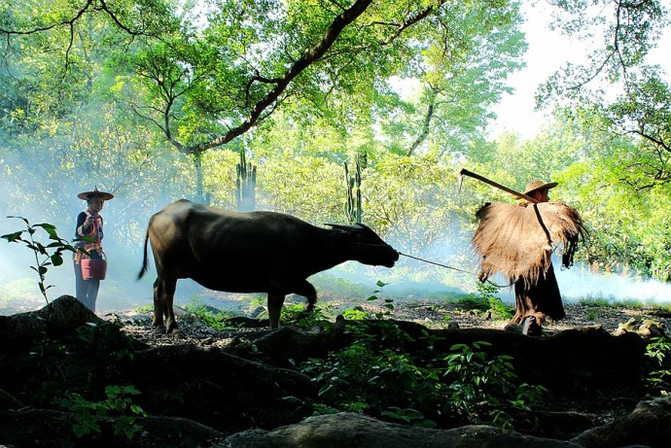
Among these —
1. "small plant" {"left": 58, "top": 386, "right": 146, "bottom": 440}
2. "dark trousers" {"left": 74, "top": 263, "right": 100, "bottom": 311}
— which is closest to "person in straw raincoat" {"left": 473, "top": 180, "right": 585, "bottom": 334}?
"small plant" {"left": 58, "top": 386, "right": 146, "bottom": 440}

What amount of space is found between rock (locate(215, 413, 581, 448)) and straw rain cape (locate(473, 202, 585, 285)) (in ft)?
16.3

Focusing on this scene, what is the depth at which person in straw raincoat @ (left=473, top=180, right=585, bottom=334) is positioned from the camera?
23.7 ft

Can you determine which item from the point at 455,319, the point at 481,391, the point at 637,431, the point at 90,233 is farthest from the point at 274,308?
the point at 637,431

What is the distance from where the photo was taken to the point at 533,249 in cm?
732

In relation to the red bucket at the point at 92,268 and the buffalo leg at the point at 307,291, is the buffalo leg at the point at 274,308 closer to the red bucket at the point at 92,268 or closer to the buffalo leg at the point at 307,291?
the buffalo leg at the point at 307,291

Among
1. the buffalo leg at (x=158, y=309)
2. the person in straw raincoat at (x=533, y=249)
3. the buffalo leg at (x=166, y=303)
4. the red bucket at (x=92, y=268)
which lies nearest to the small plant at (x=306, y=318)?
the buffalo leg at (x=166, y=303)

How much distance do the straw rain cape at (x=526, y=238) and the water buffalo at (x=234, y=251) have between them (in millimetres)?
2199

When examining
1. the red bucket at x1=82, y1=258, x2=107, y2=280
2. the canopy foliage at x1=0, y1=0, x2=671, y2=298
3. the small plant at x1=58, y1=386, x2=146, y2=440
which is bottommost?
the small plant at x1=58, y1=386, x2=146, y2=440

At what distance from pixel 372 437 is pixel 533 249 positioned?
17.7 feet

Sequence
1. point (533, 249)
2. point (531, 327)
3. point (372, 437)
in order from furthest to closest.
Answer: point (533, 249) → point (531, 327) → point (372, 437)

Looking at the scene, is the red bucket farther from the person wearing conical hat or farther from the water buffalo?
the water buffalo

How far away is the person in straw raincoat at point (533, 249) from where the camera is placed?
23.7ft

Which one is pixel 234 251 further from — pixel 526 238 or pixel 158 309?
pixel 526 238

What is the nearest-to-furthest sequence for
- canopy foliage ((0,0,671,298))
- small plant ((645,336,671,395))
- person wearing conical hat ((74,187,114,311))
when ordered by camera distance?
small plant ((645,336,671,395)) < person wearing conical hat ((74,187,114,311)) < canopy foliage ((0,0,671,298))
